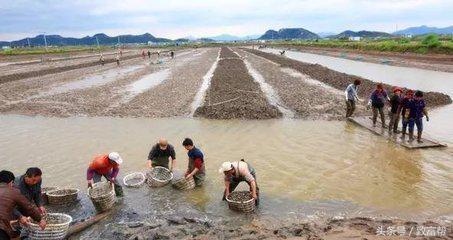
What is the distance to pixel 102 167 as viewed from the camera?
8.77 metres

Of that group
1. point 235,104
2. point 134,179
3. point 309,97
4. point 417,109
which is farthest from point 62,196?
point 309,97

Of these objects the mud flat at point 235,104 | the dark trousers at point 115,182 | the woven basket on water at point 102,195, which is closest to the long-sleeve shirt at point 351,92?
the mud flat at point 235,104

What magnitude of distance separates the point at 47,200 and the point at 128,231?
2573mm

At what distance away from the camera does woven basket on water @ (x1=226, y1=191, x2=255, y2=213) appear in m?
8.11

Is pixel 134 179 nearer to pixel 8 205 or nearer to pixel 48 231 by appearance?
pixel 48 231

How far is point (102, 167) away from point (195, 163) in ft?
6.57

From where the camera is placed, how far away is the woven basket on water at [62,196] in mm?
8906

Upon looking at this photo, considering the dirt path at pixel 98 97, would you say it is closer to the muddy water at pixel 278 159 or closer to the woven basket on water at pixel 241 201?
the muddy water at pixel 278 159

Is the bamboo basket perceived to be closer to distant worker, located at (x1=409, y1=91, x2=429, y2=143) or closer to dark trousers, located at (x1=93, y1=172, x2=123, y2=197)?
dark trousers, located at (x1=93, y1=172, x2=123, y2=197)

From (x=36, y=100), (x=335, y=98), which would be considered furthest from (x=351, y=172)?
(x=36, y=100)

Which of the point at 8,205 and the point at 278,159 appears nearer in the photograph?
the point at 8,205

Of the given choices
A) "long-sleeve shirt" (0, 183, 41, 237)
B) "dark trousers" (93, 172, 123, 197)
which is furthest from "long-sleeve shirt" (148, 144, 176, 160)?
"long-sleeve shirt" (0, 183, 41, 237)

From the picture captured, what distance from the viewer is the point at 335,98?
22156 mm

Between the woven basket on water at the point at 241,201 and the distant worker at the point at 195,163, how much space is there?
3.93ft
